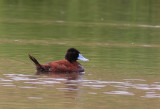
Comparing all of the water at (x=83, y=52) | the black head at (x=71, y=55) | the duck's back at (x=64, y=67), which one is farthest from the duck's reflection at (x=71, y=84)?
the black head at (x=71, y=55)

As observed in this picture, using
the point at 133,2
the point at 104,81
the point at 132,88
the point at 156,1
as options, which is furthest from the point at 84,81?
the point at 156,1

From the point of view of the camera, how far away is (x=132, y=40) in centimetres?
1995

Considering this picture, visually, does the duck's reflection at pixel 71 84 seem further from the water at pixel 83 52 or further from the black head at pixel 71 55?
the black head at pixel 71 55

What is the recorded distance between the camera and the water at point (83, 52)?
10.3m

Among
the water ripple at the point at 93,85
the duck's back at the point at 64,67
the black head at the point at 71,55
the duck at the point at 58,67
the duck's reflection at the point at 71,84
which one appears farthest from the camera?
the black head at the point at 71,55

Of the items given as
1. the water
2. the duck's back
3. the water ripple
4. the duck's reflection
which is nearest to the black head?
the duck's back

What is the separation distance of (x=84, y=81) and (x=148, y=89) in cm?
144

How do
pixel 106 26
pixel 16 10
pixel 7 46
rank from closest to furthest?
pixel 7 46 < pixel 106 26 < pixel 16 10

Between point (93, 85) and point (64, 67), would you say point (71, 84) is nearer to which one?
point (93, 85)

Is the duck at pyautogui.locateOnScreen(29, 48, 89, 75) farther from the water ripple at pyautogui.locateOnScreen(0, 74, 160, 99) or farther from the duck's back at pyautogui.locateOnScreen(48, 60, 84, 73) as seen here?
the water ripple at pyautogui.locateOnScreen(0, 74, 160, 99)

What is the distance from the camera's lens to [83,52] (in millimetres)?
16938

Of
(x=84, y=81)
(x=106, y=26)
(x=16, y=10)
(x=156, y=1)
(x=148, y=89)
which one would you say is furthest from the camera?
(x=156, y=1)

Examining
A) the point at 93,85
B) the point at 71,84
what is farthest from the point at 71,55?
the point at 93,85

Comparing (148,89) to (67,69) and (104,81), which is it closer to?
(104,81)
